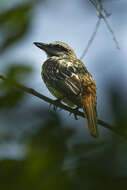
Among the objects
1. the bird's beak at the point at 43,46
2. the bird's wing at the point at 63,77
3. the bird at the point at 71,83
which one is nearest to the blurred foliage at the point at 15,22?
the bird at the point at 71,83

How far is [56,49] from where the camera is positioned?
6770 millimetres

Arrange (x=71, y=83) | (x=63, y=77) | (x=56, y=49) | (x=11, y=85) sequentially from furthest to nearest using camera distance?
(x=56, y=49)
(x=63, y=77)
(x=71, y=83)
(x=11, y=85)

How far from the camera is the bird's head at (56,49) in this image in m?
6.49

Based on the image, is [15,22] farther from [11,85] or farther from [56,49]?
[56,49]

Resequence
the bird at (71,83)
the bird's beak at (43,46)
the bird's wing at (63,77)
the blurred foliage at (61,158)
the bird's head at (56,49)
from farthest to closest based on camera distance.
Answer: the bird's head at (56,49) < the bird's beak at (43,46) < the bird's wing at (63,77) < the bird at (71,83) < the blurred foliage at (61,158)

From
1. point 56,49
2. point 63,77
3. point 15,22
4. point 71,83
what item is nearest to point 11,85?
point 15,22

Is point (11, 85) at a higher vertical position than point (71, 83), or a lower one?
higher

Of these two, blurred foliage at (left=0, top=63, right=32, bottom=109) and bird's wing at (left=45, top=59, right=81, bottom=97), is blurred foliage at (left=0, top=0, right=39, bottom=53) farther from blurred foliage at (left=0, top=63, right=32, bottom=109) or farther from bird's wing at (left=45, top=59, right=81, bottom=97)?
bird's wing at (left=45, top=59, right=81, bottom=97)

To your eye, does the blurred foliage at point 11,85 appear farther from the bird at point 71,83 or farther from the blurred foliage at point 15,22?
the bird at point 71,83

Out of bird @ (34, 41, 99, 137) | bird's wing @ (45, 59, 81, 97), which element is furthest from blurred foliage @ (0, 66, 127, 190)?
bird's wing @ (45, 59, 81, 97)

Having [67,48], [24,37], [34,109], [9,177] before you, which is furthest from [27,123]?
[67,48]

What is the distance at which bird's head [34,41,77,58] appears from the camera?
6.49 metres

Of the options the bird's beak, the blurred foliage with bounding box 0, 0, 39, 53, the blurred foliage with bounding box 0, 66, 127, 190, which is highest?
the blurred foliage with bounding box 0, 0, 39, 53

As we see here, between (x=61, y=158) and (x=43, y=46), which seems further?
(x=43, y=46)
